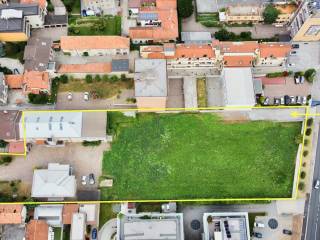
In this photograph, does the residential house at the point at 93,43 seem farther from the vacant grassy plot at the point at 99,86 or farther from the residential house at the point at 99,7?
the residential house at the point at 99,7

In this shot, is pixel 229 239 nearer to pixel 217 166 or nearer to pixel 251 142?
pixel 217 166

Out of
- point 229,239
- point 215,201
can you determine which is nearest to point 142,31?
point 215,201

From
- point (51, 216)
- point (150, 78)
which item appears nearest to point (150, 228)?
point (51, 216)

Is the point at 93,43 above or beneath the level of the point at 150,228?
above

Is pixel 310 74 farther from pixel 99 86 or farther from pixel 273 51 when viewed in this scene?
pixel 99 86

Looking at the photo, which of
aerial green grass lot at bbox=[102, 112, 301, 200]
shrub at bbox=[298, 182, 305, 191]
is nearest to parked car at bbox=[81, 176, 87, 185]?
aerial green grass lot at bbox=[102, 112, 301, 200]

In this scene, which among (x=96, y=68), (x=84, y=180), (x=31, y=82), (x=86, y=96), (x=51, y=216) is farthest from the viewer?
(x=96, y=68)

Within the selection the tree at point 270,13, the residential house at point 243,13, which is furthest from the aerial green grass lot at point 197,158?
the tree at point 270,13
